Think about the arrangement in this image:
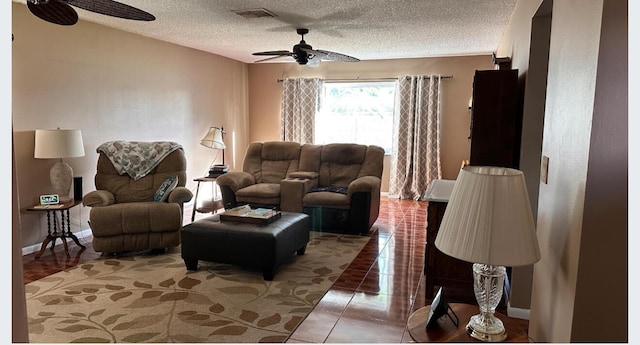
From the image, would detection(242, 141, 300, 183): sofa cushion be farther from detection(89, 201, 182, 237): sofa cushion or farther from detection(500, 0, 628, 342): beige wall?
detection(500, 0, 628, 342): beige wall

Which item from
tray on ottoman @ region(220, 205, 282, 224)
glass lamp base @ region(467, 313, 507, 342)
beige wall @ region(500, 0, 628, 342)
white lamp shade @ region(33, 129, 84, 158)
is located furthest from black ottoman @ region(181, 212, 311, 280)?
beige wall @ region(500, 0, 628, 342)

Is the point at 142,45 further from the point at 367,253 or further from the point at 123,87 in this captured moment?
the point at 367,253

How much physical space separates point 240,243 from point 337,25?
2592 millimetres

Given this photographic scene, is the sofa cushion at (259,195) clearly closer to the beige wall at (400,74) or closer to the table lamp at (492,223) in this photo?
the beige wall at (400,74)

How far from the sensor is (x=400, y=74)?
697 cm

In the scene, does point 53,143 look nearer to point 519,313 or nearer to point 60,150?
Answer: point 60,150

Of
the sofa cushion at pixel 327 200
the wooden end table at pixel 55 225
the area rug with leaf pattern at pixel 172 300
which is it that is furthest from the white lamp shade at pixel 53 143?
the sofa cushion at pixel 327 200

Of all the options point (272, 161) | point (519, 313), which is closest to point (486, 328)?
point (519, 313)

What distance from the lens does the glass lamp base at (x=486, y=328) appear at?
1482 millimetres

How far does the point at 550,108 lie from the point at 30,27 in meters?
4.45

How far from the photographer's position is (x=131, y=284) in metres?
3.21

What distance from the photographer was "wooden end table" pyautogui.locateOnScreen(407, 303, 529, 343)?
1.49m

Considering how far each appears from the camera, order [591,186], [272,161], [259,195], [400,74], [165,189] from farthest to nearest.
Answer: [400,74]
[272,161]
[259,195]
[165,189]
[591,186]

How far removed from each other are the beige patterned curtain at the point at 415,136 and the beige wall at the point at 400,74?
172 millimetres
